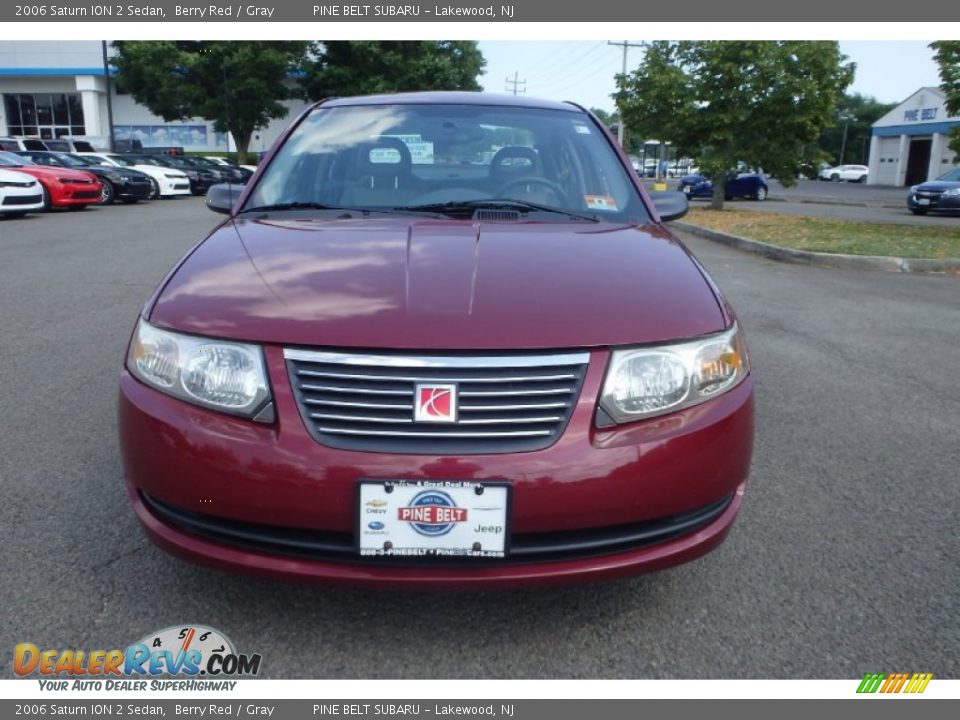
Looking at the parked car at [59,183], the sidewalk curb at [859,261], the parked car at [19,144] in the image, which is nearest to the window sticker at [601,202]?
the sidewalk curb at [859,261]

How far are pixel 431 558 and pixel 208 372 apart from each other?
70 cm

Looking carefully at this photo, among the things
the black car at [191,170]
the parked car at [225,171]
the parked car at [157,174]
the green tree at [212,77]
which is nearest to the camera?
the parked car at [157,174]

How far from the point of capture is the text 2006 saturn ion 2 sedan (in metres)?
1.79

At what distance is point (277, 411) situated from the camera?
1834 mm

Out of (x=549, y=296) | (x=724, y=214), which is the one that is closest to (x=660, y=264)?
(x=549, y=296)

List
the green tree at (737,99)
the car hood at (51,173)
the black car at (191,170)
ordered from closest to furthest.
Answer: the car hood at (51,173)
the green tree at (737,99)
the black car at (191,170)

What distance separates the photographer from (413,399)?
1.80 metres

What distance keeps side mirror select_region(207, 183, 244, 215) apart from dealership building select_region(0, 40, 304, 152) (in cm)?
4442

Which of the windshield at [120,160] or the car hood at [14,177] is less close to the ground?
the windshield at [120,160]

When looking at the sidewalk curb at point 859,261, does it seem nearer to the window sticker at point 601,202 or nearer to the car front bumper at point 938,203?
the window sticker at point 601,202

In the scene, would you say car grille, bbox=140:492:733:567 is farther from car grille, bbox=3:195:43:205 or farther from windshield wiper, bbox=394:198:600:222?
car grille, bbox=3:195:43:205

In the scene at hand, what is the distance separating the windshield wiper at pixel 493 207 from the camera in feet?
9.27

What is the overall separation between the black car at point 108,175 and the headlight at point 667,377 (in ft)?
62.9

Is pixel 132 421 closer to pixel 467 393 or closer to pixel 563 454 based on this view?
pixel 467 393
